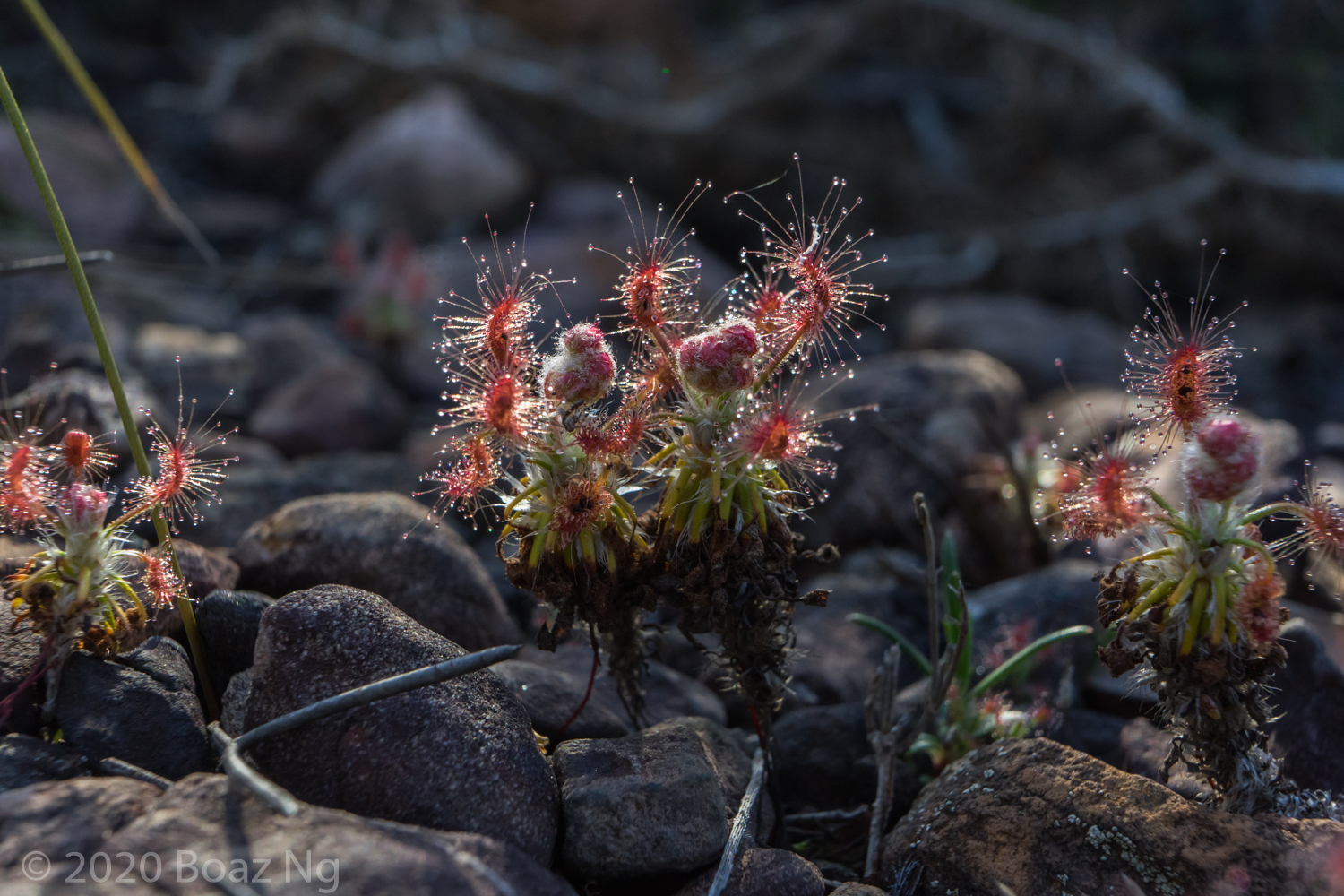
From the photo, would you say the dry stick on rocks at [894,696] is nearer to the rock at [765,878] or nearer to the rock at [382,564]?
the rock at [765,878]

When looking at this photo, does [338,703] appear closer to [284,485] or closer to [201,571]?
[201,571]

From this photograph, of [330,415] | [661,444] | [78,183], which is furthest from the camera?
[78,183]

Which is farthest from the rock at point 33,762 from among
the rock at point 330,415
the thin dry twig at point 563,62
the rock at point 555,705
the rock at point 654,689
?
the thin dry twig at point 563,62

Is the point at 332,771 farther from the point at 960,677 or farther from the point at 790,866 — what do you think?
the point at 960,677

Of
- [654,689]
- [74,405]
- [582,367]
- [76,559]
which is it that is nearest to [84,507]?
[76,559]

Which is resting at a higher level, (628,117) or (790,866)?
(628,117)

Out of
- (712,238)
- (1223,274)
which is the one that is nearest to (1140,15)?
(1223,274)
